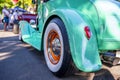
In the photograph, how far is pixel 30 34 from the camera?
656 centimetres

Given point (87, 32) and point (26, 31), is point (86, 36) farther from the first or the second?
point (26, 31)

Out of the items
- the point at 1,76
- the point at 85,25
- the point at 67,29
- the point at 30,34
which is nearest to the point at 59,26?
the point at 67,29

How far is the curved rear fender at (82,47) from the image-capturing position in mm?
3482

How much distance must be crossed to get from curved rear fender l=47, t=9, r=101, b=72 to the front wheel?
21 centimetres

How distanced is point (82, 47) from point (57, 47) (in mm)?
796

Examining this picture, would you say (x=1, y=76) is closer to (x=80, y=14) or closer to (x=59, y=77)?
(x=59, y=77)

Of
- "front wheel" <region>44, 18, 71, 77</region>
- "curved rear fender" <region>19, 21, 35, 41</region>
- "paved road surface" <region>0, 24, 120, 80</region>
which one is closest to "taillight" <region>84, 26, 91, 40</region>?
"front wheel" <region>44, 18, 71, 77</region>

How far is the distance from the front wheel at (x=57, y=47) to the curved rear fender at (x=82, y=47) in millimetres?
210

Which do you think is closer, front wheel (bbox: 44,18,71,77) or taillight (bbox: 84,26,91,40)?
taillight (bbox: 84,26,91,40)

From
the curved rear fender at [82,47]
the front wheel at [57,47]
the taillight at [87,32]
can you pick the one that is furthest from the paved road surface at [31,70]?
the taillight at [87,32]

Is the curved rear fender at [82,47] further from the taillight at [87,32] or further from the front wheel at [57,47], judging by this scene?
the front wheel at [57,47]

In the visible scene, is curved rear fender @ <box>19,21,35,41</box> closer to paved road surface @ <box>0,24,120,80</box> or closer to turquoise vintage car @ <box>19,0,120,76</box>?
paved road surface @ <box>0,24,120,80</box>

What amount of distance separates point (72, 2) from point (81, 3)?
308 millimetres

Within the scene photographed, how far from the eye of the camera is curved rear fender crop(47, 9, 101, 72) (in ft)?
11.4
